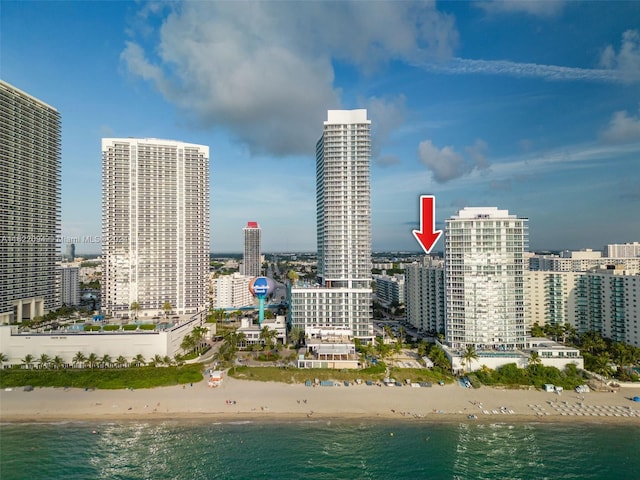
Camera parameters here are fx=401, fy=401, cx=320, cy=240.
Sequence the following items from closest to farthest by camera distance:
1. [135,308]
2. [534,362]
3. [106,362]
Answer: [534,362], [106,362], [135,308]

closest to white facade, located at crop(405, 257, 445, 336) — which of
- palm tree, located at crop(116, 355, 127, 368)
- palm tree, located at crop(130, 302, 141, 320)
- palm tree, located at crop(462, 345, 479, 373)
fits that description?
palm tree, located at crop(462, 345, 479, 373)

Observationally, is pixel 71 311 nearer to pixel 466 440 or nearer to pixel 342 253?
pixel 342 253

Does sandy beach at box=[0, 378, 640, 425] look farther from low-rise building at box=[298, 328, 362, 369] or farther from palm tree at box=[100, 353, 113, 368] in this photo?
palm tree at box=[100, 353, 113, 368]

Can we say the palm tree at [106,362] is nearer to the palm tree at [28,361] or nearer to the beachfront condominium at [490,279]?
the palm tree at [28,361]

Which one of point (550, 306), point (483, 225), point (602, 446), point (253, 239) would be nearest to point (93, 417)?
point (602, 446)

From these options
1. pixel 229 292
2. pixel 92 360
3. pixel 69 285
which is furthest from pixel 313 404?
pixel 69 285

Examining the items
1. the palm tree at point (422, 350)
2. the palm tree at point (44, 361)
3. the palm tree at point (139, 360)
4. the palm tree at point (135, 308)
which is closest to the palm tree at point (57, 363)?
the palm tree at point (44, 361)

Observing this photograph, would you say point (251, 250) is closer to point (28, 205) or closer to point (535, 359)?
point (28, 205)
